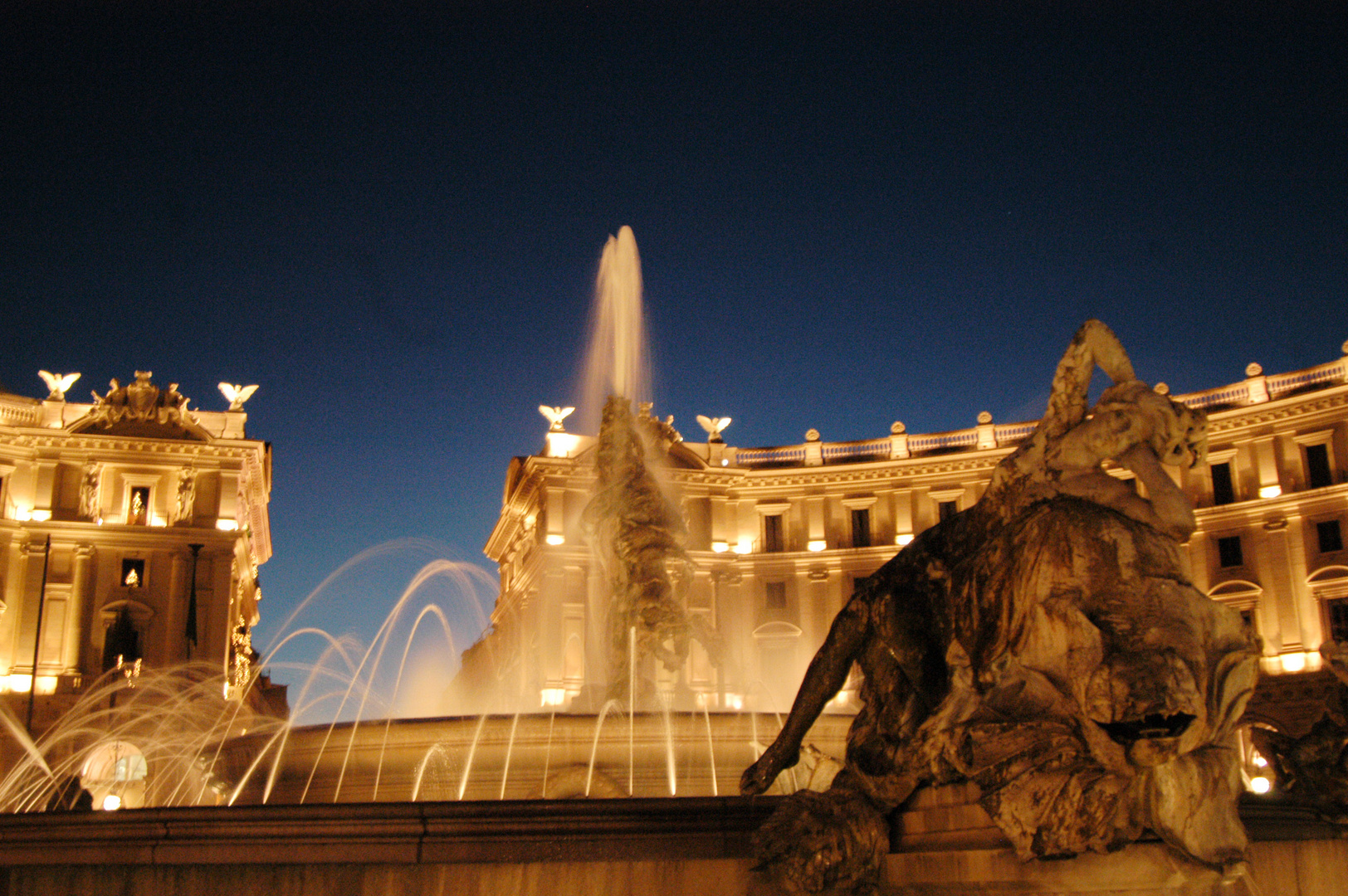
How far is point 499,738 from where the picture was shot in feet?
37.3

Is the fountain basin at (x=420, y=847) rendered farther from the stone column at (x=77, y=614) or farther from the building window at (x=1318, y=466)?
the building window at (x=1318, y=466)

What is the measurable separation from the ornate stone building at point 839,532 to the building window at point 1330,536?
0.18ft

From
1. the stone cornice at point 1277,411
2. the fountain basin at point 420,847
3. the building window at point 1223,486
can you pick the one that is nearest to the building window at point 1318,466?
the stone cornice at point 1277,411

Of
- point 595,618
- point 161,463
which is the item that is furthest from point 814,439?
point 595,618

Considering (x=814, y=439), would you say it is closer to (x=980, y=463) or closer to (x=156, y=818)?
(x=980, y=463)

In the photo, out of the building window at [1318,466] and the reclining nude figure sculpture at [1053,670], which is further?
the building window at [1318,466]

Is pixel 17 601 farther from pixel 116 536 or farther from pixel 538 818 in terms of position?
pixel 538 818

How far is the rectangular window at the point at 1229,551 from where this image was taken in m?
43.1

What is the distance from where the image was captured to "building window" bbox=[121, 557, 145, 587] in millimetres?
43344

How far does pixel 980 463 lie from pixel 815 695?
147 ft

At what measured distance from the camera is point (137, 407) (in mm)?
46094

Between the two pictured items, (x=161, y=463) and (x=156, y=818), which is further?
(x=161, y=463)

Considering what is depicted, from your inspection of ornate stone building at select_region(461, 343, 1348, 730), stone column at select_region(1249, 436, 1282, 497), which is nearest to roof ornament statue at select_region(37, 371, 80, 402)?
ornate stone building at select_region(461, 343, 1348, 730)

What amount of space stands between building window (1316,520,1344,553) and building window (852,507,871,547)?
1606 cm
